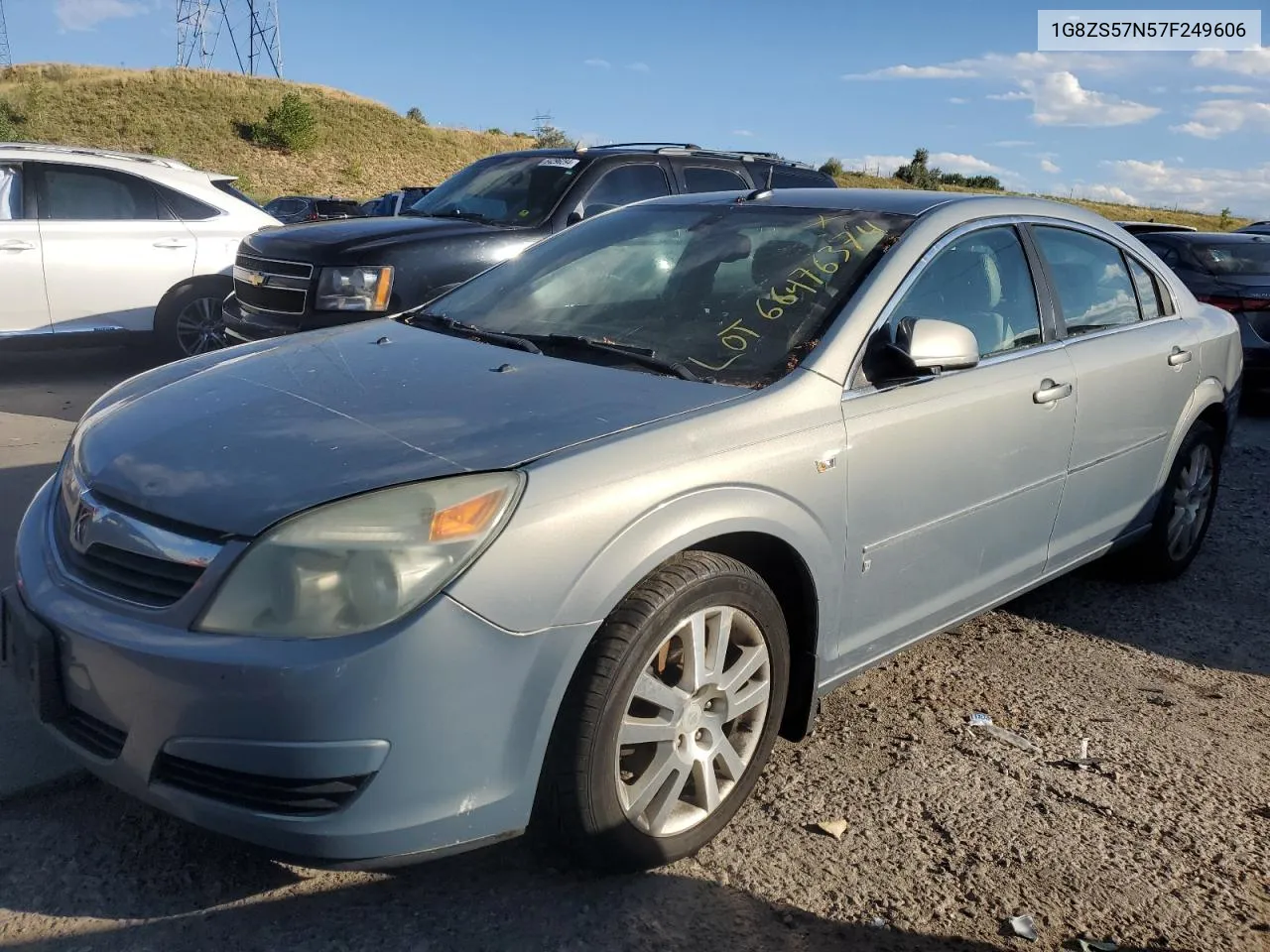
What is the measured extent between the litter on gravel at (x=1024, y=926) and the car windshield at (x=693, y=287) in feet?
4.77

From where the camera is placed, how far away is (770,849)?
2873 mm

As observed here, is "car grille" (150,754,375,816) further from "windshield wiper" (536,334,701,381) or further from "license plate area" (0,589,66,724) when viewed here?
"windshield wiper" (536,334,701,381)

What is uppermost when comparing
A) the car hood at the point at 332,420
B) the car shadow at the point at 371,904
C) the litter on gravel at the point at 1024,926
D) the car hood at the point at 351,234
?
the car hood at the point at 351,234

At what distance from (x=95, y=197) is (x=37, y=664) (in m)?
6.74

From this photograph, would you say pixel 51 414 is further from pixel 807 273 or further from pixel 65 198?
pixel 807 273

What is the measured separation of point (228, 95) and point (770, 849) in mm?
60501

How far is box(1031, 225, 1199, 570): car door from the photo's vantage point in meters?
4.05

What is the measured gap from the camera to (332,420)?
271 centimetres

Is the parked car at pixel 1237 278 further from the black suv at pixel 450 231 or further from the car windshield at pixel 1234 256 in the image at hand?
the black suv at pixel 450 231

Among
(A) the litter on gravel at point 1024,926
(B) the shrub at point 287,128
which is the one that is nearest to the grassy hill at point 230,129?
(B) the shrub at point 287,128

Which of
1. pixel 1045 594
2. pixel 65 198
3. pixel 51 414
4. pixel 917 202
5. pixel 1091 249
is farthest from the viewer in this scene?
pixel 65 198

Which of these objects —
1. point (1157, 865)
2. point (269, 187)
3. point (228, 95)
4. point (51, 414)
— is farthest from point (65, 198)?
point (228, 95)

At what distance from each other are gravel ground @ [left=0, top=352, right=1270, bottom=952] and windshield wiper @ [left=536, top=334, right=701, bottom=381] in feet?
3.88

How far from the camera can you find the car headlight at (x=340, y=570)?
86.8 inches
